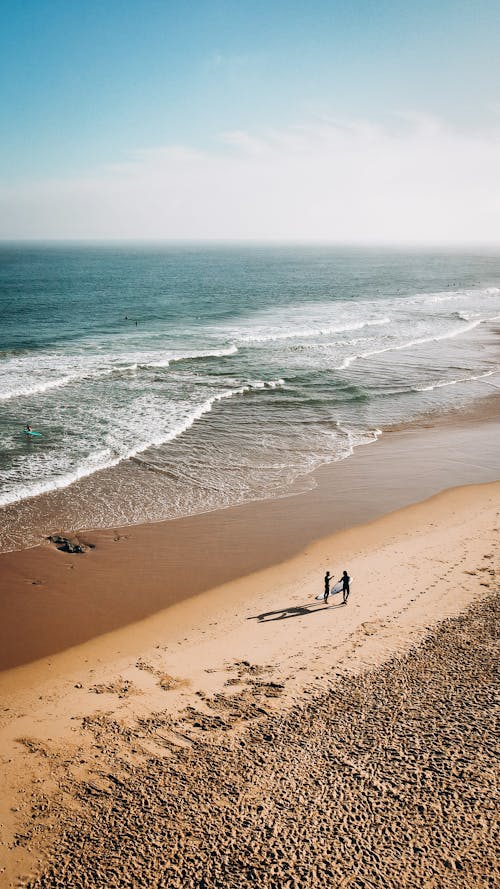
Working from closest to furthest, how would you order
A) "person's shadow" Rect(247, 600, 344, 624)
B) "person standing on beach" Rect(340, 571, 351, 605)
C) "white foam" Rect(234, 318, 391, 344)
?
"person's shadow" Rect(247, 600, 344, 624)
"person standing on beach" Rect(340, 571, 351, 605)
"white foam" Rect(234, 318, 391, 344)

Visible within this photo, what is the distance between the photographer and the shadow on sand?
13859mm

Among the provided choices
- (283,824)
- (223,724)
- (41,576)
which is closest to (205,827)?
(283,824)

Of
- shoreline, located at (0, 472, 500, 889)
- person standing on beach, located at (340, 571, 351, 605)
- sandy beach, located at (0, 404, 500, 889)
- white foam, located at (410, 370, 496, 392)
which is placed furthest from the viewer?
white foam, located at (410, 370, 496, 392)

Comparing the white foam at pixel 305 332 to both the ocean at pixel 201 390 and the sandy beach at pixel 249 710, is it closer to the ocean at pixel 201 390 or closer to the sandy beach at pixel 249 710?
the ocean at pixel 201 390

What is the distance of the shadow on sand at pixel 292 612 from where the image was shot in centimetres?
1386

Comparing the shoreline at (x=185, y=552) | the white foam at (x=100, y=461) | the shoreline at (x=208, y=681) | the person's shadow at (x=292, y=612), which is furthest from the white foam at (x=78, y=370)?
the person's shadow at (x=292, y=612)

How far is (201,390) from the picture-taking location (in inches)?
1341

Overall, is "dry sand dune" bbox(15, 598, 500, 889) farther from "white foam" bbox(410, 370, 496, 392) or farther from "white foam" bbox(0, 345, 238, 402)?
"white foam" bbox(0, 345, 238, 402)

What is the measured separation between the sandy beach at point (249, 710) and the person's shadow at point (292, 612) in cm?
7

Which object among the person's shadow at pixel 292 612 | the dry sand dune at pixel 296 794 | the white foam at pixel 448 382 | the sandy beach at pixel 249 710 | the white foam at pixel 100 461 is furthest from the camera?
the white foam at pixel 448 382

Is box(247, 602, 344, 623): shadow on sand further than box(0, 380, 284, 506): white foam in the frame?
No

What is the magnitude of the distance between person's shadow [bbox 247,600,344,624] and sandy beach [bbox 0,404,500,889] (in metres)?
0.07

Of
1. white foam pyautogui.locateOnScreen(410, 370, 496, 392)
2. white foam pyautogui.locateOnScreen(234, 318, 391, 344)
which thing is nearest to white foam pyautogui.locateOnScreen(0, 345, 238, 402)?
white foam pyautogui.locateOnScreen(234, 318, 391, 344)

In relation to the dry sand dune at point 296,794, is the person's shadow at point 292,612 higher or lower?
higher
